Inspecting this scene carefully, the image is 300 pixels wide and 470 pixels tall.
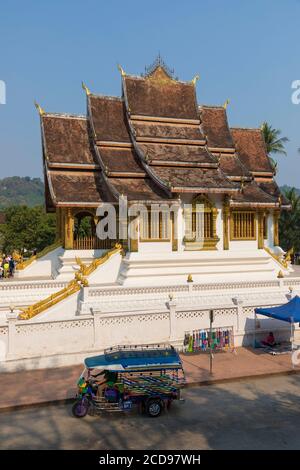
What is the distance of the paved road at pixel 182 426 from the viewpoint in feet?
30.8

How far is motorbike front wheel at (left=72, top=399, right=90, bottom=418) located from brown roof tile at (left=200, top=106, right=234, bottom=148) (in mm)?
16269

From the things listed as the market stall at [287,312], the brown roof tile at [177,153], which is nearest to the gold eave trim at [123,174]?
the brown roof tile at [177,153]

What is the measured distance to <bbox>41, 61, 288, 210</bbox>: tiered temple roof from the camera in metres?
20.2

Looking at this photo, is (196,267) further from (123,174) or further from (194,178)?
(123,174)

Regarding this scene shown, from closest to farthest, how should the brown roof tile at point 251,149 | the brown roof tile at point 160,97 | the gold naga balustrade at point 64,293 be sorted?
the gold naga balustrade at point 64,293 → the brown roof tile at point 160,97 → the brown roof tile at point 251,149

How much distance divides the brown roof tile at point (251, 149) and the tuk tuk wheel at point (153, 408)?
17904 millimetres

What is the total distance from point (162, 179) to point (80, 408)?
1142 centimetres

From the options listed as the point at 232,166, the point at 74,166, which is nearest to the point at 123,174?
the point at 74,166

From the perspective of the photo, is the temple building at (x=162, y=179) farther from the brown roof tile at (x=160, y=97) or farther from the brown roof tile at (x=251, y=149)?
the brown roof tile at (x=251, y=149)

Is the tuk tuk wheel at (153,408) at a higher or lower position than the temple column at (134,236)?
lower

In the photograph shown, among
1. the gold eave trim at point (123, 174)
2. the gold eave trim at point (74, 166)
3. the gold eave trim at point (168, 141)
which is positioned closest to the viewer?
the gold eave trim at point (123, 174)

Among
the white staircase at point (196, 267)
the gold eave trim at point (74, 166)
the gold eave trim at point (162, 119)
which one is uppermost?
Result: the gold eave trim at point (162, 119)

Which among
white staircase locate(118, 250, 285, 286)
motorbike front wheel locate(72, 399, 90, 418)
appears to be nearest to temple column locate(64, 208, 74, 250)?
white staircase locate(118, 250, 285, 286)
